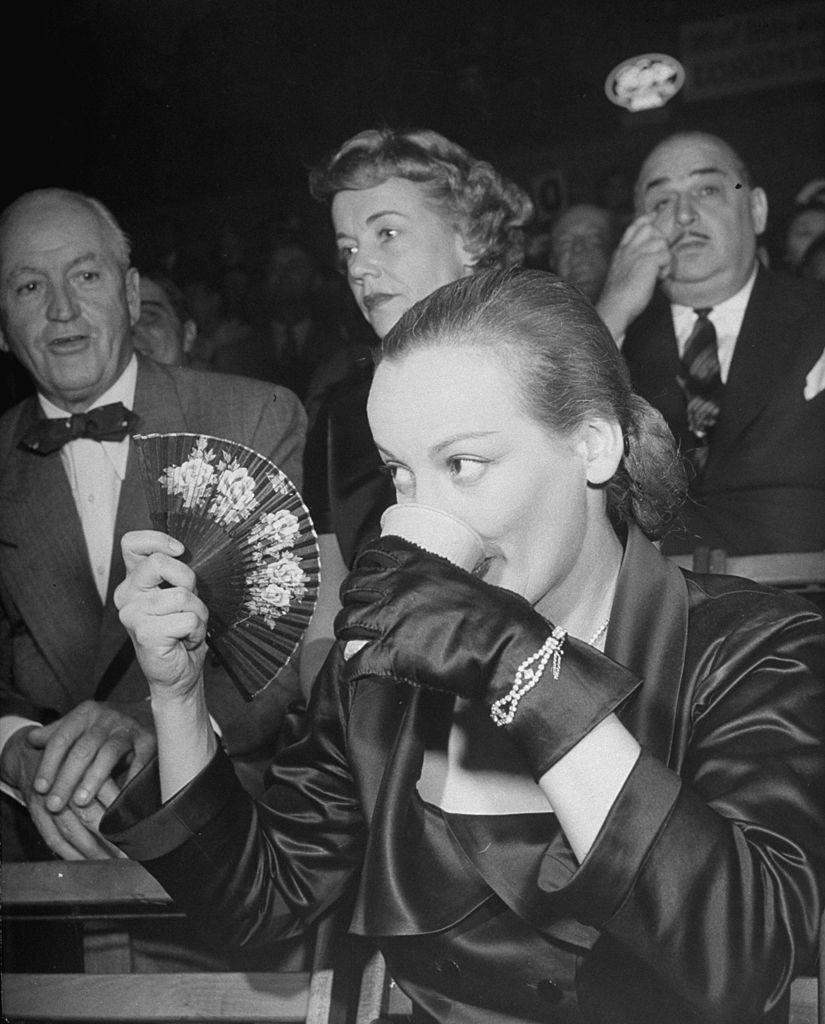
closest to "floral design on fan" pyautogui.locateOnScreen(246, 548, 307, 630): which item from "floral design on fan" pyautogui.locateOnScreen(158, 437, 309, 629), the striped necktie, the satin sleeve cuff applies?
"floral design on fan" pyautogui.locateOnScreen(158, 437, 309, 629)

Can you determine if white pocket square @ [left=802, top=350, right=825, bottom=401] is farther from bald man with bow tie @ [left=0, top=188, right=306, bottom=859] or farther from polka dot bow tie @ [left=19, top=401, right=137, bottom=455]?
polka dot bow tie @ [left=19, top=401, right=137, bottom=455]

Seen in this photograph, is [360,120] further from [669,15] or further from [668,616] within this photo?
[668,616]

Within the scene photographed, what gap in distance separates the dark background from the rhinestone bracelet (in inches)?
32.6

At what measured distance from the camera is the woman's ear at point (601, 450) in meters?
1.44

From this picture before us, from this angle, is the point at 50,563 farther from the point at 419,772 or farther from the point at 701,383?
the point at 701,383

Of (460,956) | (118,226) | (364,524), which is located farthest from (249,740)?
(118,226)

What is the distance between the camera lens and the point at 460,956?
1.43 meters

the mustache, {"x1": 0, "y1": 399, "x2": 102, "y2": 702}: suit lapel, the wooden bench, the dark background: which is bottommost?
the wooden bench

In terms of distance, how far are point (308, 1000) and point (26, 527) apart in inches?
37.3

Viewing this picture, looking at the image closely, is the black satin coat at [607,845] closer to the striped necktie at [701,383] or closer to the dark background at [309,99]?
the striped necktie at [701,383]

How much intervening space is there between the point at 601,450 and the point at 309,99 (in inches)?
34.0

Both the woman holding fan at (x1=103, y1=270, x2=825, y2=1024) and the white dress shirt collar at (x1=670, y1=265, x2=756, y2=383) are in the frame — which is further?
the white dress shirt collar at (x1=670, y1=265, x2=756, y2=383)

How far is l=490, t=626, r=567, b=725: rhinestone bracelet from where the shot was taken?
122 centimetres

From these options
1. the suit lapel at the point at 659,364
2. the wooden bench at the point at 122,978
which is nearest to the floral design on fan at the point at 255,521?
the wooden bench at the point at 122,978
